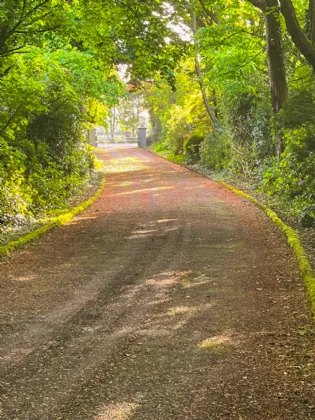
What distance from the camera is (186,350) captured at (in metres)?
4.55

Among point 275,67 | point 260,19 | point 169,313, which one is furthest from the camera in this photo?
point 260,19

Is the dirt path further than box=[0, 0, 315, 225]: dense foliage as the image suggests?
No

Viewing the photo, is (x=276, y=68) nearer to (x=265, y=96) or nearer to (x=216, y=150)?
(x=265, y=96)

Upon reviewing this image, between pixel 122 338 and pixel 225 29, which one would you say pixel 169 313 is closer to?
pixel 122 338

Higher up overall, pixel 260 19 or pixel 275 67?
pixel 260 19

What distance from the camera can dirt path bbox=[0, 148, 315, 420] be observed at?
368cm

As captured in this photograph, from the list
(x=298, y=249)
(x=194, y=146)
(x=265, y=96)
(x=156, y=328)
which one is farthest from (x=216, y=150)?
(x=156, y=328)

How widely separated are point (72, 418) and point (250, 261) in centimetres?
478

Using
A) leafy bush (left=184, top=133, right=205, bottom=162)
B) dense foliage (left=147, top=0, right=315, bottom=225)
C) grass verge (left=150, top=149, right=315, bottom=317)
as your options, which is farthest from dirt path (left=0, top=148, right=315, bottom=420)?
leafy bush (left=184, top=133, right=205, bottom=162)

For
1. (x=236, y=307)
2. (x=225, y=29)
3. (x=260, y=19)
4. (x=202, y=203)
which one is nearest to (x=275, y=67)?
(x=225, y=29)

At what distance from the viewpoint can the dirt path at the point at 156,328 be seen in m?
3.68

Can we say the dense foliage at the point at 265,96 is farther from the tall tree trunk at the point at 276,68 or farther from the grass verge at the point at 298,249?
the grass verge at the point at 298,249

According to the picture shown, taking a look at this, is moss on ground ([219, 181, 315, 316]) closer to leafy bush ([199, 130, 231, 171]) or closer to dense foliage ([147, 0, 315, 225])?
dense foliage ([147, 0, 315, 225])

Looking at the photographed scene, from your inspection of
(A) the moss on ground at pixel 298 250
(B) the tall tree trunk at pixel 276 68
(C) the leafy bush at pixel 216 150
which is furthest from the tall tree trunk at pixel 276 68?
(C) the leafy bush at pixel 216 150
